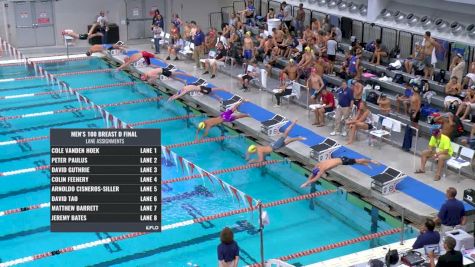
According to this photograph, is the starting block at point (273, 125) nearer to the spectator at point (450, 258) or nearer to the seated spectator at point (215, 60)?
the seated spectator at point (215, 60)

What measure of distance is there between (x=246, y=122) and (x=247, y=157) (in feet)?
6.62

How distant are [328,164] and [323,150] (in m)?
1.15

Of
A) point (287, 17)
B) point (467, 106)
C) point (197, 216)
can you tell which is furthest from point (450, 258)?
point (287, 17)

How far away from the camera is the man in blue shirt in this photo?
35.0 feet

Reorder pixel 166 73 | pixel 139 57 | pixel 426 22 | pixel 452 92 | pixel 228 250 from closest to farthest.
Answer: pixel 228 250 → pixel 452 92 → pixel 426 22 → pixel 166 73 → pixel 139 57

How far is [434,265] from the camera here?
9094 mm

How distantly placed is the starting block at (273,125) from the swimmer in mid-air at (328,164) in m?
2.49

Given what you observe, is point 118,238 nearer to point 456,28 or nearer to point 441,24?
point 456,28

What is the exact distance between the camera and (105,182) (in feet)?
24.2

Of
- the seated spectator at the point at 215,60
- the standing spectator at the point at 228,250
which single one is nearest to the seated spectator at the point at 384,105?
the seated spectator at the point at 215,60

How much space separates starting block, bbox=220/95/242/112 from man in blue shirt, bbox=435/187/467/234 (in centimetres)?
782

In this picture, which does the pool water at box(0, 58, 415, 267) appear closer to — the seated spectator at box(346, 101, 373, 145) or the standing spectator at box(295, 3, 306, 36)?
the seated spectator at box(346, 101, 373, 145)

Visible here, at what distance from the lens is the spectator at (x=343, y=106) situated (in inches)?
619

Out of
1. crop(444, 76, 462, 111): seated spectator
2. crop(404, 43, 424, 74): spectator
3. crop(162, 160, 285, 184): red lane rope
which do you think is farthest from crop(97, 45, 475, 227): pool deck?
crop(404, 43, 424, 74): spectator
